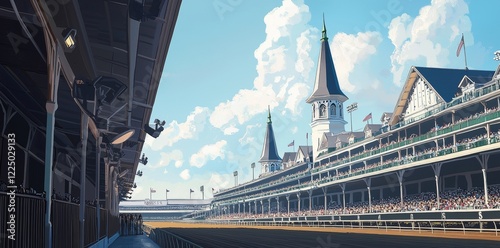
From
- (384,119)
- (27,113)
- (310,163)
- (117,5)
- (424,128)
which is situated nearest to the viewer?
(117,5)

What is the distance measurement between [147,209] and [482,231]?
6897 inches

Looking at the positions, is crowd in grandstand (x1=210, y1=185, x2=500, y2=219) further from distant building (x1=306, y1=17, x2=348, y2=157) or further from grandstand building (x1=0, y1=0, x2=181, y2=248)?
distant building (x1=306, y1=17, x2=348, y2=157)

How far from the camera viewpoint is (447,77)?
64438mm

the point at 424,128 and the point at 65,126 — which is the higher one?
the point at 424,128

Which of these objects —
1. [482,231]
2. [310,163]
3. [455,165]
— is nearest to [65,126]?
[482,231]

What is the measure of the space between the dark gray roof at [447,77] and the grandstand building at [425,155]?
11 cm

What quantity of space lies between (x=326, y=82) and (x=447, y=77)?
166ft

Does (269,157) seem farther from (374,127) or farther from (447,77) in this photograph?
(447,77)

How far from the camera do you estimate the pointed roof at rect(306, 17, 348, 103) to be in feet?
371

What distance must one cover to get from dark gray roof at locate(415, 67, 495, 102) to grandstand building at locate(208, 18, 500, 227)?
0.11 metres

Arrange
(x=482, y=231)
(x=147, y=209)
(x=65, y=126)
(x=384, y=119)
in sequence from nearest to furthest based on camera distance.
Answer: (x=65, y=126)
(x=482, y=231)
(x=384, y=119)
(x=147, y=209)

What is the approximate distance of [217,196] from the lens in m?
168

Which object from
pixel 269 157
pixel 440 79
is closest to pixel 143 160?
pixel 440 79

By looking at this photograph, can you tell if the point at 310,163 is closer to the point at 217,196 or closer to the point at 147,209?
the point at 217,196
